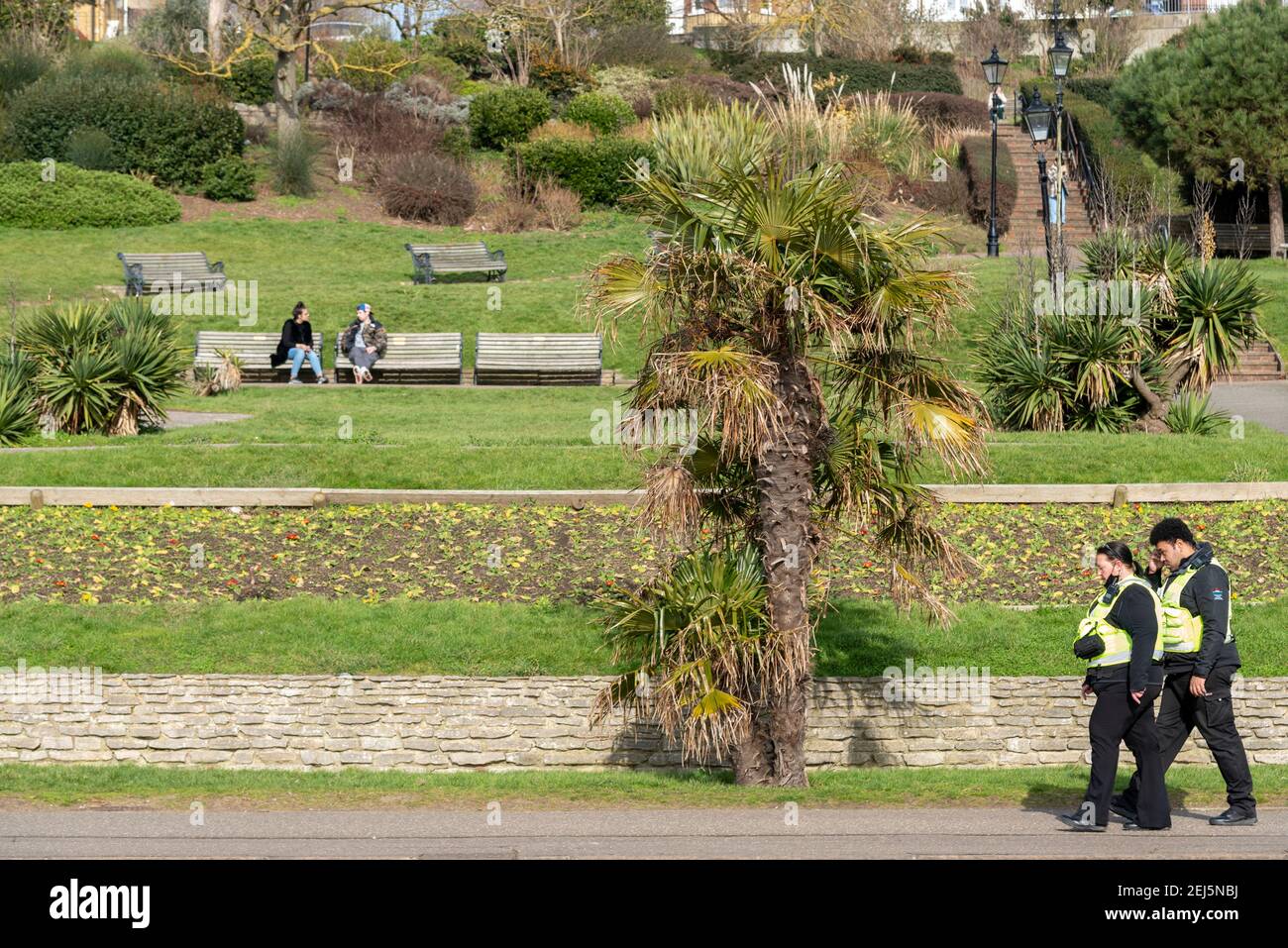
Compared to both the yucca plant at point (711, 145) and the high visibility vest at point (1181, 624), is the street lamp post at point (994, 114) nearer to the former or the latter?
Result: the yucca plant at point (711, 145)

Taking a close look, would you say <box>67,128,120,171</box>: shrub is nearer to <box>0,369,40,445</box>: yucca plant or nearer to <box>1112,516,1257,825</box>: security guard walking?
<box>0,369,40,445</box>: yucca plant

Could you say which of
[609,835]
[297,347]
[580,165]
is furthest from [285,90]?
[609,835]

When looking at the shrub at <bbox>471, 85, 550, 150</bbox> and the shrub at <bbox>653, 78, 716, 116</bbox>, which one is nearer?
the shrub at <bbox>471, 85, 550, 150</bbox>

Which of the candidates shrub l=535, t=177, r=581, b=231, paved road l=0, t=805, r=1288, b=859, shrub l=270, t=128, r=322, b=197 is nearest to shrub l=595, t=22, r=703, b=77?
shrub l=535, t=177, r=581, b=231

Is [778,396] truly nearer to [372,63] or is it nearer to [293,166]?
[293,166]

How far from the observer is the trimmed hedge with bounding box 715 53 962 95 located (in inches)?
1903

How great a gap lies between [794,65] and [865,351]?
39.3 meters

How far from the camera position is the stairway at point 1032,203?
120ft

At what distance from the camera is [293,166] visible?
1495 inches

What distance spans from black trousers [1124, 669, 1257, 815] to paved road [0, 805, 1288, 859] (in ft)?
0.79

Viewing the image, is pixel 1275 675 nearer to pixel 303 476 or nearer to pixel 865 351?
pixel 865 351

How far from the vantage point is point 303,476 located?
1662 centimetres

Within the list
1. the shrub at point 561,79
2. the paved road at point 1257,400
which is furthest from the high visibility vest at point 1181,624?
the shrub at point 561,79

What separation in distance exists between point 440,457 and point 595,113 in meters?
26.0
